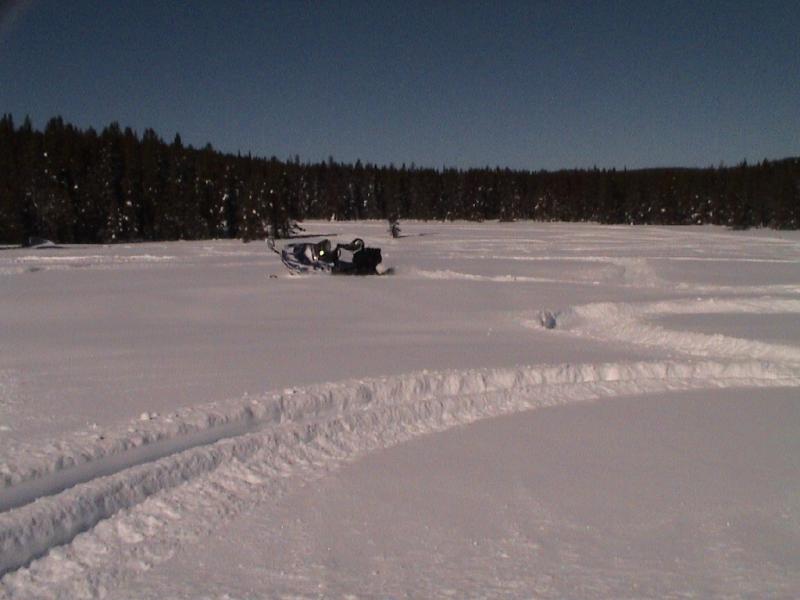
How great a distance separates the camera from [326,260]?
2155cm

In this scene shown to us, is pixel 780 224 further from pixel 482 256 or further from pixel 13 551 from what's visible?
pixel 13 551

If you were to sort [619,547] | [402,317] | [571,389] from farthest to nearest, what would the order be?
[402,317]
[571,389]
[619,547]

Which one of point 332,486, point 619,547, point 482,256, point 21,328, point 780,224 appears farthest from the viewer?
point 780,224

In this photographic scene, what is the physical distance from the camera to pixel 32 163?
47.7 metres

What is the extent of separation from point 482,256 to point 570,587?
25934 millimetres

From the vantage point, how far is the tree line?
47.7m

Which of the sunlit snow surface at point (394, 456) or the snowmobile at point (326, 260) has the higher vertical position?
the snowmobile at point (326, 260)

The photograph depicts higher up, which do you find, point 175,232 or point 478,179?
point 478,179

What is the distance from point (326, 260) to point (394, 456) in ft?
51.9

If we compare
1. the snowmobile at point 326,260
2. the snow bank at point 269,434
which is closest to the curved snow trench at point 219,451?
the snow bank at point 269,434

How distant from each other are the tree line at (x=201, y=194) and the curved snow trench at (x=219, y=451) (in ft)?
135

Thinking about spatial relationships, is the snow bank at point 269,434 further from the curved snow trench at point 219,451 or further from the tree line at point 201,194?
the tree line at point 201,194

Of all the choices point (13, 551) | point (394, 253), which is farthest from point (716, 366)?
point (394, 253)

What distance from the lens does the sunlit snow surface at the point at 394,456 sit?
4.07 meters
